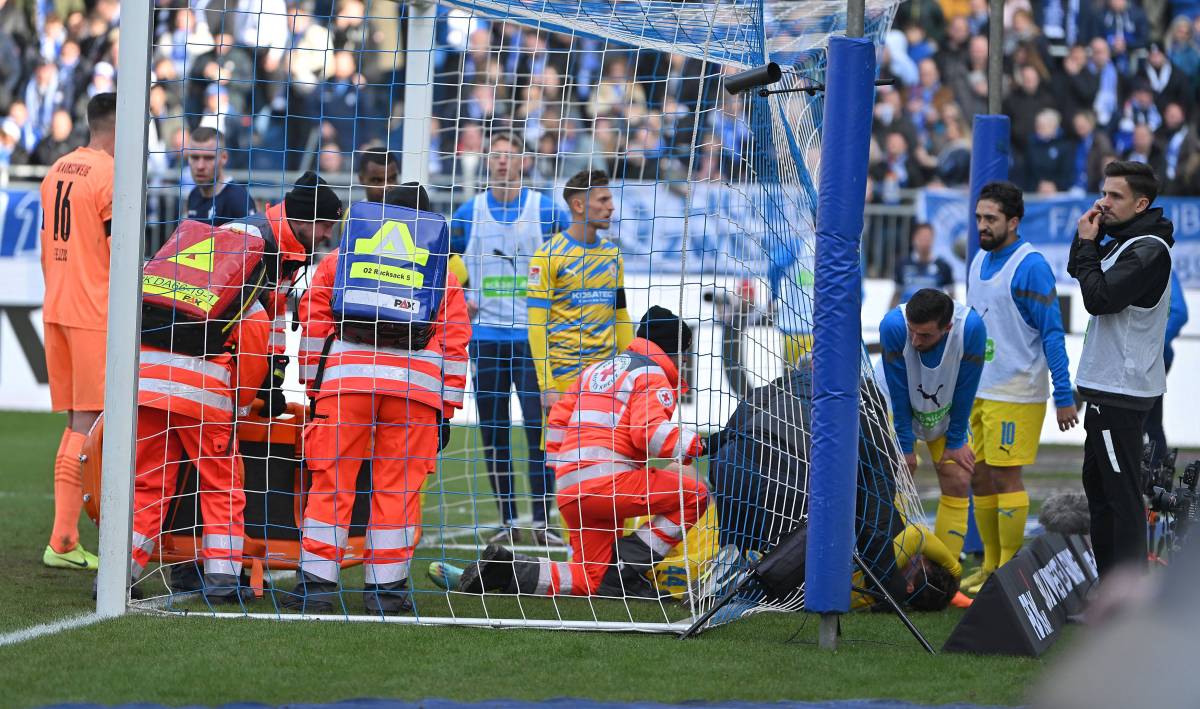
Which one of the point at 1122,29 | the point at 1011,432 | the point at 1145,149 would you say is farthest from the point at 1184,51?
the point at 1011,432

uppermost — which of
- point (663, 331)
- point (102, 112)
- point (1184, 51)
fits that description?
point (1184, 51)

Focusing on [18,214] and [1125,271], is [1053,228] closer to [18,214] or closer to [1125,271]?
[1125,271]

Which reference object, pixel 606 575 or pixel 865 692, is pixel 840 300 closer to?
pixel 865 692

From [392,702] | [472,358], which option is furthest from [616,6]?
[392,702]

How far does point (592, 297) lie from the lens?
8.34 metres

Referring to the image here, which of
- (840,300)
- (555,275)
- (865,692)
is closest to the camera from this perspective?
(865,692)

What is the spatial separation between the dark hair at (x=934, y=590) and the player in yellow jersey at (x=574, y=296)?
7.72 ft

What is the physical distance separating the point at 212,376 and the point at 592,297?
2.66 metres

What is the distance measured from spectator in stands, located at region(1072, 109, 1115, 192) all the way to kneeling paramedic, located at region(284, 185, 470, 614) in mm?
11126

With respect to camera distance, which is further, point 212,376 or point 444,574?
point 444,574

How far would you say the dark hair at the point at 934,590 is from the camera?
262 inches

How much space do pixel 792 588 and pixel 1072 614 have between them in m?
1.27

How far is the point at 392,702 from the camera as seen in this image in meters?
4.50

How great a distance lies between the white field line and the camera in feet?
17.6
